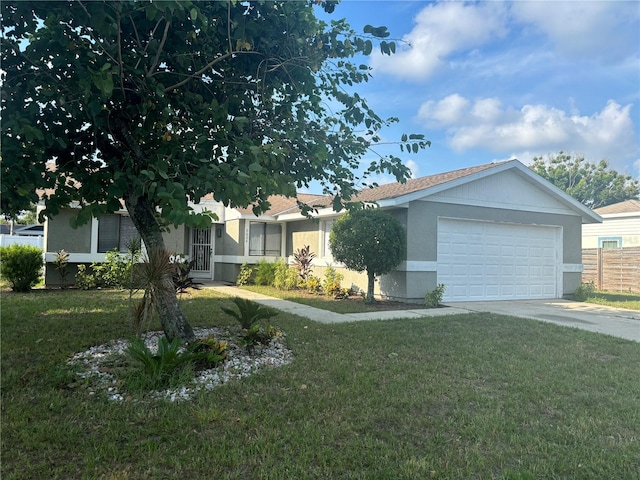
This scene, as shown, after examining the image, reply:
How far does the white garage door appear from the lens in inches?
474

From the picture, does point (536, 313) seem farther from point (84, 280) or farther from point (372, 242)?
point (84, 280)

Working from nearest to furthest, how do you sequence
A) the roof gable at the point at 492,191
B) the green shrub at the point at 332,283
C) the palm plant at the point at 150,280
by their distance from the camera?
the palm plant at the point at 150,280, the roof gable at the point at 492,191, the green shrub at the point at 332,283

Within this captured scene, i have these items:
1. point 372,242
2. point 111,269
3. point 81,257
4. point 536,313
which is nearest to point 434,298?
point 372,242

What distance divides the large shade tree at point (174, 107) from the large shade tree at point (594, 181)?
1614 inches

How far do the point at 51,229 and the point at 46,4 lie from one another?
11375 mm

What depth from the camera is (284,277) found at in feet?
48.4

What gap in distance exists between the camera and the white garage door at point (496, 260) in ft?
39.5

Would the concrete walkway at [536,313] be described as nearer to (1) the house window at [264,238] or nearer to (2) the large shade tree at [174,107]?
(2) the large shade tree at [174,107]

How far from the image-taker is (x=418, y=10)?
7.14m

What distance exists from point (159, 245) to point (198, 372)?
1799mm

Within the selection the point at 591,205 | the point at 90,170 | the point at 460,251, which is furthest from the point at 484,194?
the point at 591,205

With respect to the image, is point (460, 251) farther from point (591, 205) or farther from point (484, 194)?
point (591, 205)

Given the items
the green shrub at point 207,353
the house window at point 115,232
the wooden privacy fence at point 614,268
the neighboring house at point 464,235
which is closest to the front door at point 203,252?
the neighboring house at point 464,235

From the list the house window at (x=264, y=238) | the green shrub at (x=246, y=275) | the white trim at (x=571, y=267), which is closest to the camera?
the white trim at (x=571, y=267)
